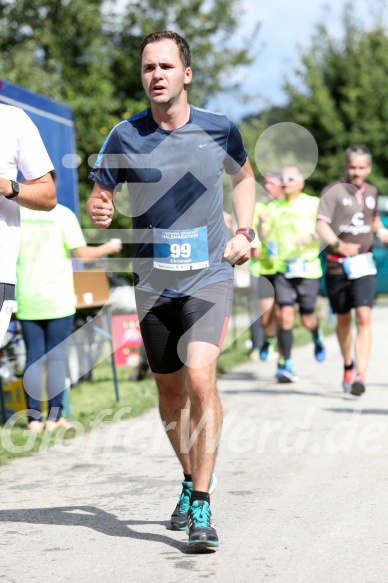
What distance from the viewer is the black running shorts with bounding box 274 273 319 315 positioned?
36.6 feet

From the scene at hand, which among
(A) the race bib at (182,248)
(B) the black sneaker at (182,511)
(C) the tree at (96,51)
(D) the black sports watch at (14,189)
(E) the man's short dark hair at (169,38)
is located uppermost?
(C) the tree at (96,51)

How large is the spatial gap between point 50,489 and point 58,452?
4.18 feet

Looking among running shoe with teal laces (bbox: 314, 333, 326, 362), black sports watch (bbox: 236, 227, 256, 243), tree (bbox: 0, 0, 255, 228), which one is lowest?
running shoe with teal laces (bbox: 314, 333, 326, 362)

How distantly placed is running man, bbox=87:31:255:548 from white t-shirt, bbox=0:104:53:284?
1.03 ft

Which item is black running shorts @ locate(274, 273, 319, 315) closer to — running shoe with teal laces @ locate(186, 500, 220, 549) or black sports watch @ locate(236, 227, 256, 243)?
black sports watch @ locate(236, 227, 256, 243)

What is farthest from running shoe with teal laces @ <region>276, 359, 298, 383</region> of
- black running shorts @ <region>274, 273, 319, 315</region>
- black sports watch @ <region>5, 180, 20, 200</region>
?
black sports watch @ <region>5, 180, 20, 200</region>

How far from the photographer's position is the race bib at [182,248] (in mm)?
4719

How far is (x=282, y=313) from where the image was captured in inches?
439

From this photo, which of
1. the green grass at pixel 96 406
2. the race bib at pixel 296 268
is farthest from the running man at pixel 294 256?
the green grass at pixel 96 406

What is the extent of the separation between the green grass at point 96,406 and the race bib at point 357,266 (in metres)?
2.02

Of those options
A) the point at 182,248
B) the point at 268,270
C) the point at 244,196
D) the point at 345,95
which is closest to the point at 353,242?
the point at 268,270

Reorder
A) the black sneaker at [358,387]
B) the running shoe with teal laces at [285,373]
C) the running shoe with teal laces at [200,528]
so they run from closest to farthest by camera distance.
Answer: the running shoe with teal laces at [200,528], the black sneaker at [358,387], the running shoe with teal laces at [285,373]

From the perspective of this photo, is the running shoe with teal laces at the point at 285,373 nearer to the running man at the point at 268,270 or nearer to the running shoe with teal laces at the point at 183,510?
the running man at the point at 268,270

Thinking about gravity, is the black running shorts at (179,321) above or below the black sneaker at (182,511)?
above
